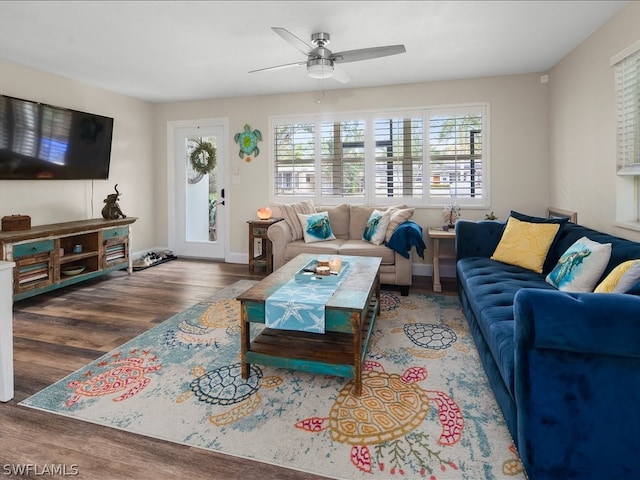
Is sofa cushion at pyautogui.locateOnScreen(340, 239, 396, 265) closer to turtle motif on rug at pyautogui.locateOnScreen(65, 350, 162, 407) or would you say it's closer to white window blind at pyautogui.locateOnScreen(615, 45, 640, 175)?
white window blind at pyautogui.locateOnScreen(615, 45, 640, 175)

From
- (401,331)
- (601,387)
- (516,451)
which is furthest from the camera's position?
(401,331)

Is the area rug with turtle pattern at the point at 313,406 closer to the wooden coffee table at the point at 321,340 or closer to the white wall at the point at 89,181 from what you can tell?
the wooden coffee table at the point at 321,340

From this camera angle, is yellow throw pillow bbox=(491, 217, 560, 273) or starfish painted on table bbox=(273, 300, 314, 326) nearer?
starfish painted on table bbox=(273, 300, 314, 326)

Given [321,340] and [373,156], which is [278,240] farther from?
[321,340]

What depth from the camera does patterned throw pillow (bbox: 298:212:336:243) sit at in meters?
4.55

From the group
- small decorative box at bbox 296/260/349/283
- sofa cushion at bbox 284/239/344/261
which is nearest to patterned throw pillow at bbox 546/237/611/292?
small decorative box at bbox 296/260/349/283

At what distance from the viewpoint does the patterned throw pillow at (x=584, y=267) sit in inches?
87.4

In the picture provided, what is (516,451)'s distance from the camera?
5.48 feet

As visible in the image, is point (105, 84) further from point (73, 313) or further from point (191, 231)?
point (73, 313)

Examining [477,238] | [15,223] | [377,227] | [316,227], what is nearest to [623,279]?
[477,238]

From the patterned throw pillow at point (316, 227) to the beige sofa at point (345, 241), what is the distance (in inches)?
2.9

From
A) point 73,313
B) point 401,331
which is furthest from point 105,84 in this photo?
point 401,331

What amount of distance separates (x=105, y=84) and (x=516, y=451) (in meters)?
5.72

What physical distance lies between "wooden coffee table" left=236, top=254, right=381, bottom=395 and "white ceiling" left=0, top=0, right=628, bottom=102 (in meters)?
2.09
